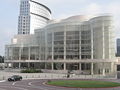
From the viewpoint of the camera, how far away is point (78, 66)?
9775 centimetres

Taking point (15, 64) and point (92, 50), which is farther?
point (15, 64)

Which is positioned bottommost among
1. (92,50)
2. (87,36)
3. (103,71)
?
(103,71)

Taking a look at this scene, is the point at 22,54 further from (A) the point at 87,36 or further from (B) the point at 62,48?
(A) the point at 87,36

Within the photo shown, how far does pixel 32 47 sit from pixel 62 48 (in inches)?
905

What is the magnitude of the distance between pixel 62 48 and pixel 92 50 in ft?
47.5

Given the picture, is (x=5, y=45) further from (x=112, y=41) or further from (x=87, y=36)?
(x=112, y=41)

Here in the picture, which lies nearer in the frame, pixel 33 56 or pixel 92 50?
pixel 92 50

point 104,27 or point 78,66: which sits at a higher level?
point 104,27

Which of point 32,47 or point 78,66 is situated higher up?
point 32,47

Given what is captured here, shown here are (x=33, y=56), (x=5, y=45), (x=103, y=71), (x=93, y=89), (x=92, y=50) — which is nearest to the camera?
(x=93, y=89)

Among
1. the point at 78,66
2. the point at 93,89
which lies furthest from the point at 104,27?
the point at 93,89

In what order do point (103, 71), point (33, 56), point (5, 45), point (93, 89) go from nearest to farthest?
1. point (93, 89)
2. point (103, 71)
3. point (33, 56)
4. point (5, 45)

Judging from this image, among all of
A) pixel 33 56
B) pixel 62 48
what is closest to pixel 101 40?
pixel 62 48

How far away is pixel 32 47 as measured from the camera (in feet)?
384
